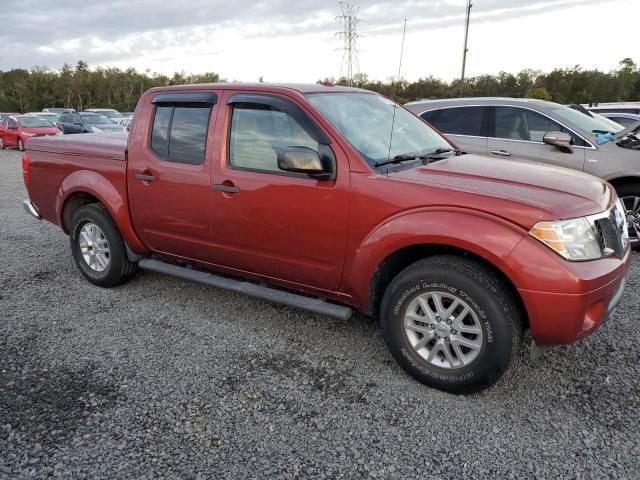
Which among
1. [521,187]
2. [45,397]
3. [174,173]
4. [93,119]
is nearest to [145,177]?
[174,173]

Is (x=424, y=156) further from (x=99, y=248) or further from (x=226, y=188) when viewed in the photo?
(x=99, y=248)

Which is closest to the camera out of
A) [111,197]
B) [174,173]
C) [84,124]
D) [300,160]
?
[300,160]

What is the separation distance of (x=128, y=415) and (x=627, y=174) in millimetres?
5619

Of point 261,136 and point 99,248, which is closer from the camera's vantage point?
point 261,136

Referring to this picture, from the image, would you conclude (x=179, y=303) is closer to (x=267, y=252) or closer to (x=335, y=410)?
(x=267, y=252)

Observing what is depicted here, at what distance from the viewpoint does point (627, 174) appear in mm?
5684

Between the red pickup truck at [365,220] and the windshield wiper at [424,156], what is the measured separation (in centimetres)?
2

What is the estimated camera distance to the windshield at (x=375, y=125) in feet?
11.1

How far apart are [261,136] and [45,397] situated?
2.16 metres

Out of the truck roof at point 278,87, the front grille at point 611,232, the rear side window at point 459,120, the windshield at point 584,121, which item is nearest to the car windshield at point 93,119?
the rear side window at point 459,120

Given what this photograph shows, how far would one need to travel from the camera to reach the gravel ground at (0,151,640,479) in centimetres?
249

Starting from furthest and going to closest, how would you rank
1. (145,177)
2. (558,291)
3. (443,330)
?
(145,177)
(443,330)
(558,291)

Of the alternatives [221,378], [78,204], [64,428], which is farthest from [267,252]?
[78,204]

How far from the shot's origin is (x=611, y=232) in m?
2.91
